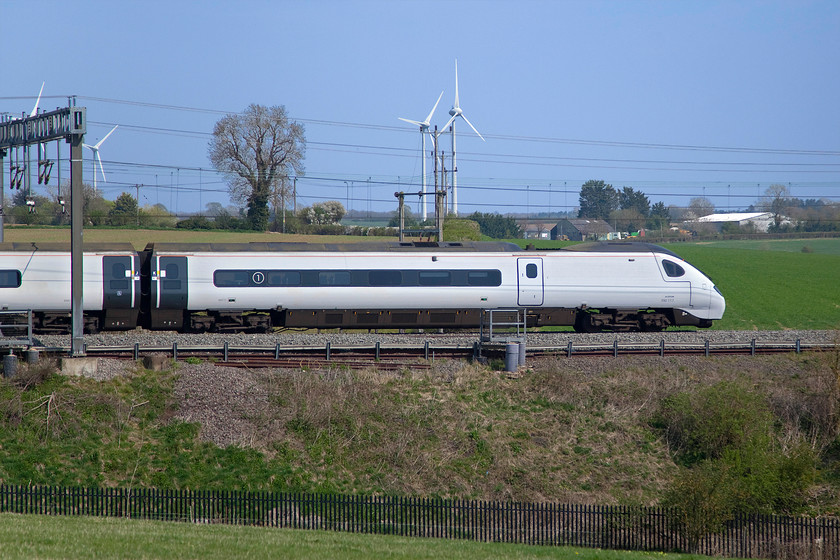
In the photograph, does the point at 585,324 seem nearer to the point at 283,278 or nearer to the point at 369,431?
the point at 283,278

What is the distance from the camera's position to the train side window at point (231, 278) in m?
29.2

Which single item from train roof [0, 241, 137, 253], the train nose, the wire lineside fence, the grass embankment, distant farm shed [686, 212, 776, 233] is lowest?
the wire lineside fence

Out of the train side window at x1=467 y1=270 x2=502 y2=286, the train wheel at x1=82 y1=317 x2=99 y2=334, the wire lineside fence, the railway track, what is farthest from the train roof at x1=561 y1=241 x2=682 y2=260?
the train wheel at x1=82 y1=317 x2=99 y2=334

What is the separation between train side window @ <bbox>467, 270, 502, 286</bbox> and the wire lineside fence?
13961mm

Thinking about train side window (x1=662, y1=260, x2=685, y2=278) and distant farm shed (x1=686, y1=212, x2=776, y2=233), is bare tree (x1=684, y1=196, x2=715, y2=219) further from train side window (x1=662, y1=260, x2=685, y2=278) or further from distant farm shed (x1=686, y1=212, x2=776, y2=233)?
train side window (x1=662, y1=260, x2=685, y2=278)

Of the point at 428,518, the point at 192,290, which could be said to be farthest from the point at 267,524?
the point at 192,290

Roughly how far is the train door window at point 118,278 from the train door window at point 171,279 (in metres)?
1.27

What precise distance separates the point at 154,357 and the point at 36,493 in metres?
6.76

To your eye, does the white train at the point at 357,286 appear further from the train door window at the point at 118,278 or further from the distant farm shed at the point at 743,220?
the distant farm shed at the point at 743,220

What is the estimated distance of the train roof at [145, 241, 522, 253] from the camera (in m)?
29.7

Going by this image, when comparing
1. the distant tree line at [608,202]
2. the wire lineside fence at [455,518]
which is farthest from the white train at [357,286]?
the distant tree line at [608,202]

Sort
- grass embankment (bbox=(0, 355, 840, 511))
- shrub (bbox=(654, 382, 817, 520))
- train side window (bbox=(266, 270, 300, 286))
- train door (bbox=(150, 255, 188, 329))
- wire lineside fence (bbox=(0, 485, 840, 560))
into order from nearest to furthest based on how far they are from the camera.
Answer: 1. wire lineside fence (bbox=(0, 485, 840, 560))
2. shrub (bbox=(654, 382, 817, 520))
3. grass embankment (bbox=(0, 355, 840, 511))
4. train door (bbox=(150, 255, 188, 329))
5. train side window (bbox=(266, 270, 300, 286))

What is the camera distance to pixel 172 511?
1697 centimetres

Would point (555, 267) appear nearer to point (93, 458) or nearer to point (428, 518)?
point (428, 518)
